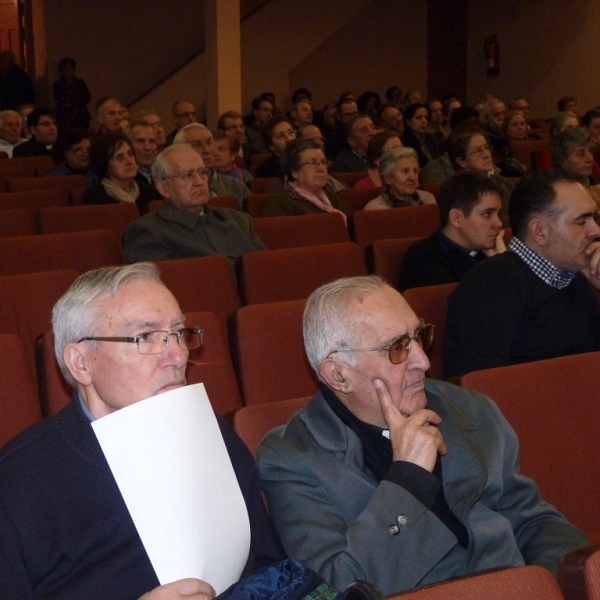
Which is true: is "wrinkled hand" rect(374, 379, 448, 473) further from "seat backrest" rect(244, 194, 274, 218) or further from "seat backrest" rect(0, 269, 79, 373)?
"seat backrest" rect(244, 194, 274, 218)

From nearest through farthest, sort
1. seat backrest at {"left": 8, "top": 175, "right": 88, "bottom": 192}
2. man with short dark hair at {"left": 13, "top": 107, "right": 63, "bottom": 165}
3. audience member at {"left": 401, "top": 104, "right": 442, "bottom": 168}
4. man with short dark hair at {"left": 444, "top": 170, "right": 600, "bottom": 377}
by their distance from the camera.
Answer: man with short dark hair at {"left": 444, "top": 170, "right": 600, "bottom": 377}
seat backrest at {"left": 8, "top": 175, "right": 88, "bottom": 192}
man with short dark hair at {"left": 13, "top": 107, "right": 63, "bottom": 165}
audience member at {"left": 401, "top": 104, "right": 442, "bottom": 168}

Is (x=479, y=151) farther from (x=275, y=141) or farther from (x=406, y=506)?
(x=406, y=506)

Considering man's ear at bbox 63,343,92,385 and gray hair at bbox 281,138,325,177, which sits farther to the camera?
gray hair at bbox 281,138,325,177

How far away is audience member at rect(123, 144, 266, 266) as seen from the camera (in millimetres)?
3877

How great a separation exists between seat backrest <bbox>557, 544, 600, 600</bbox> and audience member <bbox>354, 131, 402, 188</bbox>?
183 inches

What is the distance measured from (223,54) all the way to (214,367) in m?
7.73

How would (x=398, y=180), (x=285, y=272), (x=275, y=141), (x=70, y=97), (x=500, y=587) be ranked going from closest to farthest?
(x=500, y=587)
(x=285, y=272)
(x=398, y=180)
(x=275, y=141)
(x=70, y=97)

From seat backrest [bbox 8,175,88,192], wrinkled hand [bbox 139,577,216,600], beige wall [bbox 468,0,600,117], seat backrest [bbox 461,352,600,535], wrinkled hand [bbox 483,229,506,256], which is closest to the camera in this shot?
wrinkled hand [bbox 139,577,216,600]

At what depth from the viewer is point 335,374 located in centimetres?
185

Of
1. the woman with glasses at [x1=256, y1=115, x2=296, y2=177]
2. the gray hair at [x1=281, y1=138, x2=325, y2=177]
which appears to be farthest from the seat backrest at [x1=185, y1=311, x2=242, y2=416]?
the woman with glasses at [x1=256, y1=115, x2=296, y2=177]

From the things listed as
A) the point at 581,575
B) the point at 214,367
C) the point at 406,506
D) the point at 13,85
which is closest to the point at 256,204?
the point at 214,367

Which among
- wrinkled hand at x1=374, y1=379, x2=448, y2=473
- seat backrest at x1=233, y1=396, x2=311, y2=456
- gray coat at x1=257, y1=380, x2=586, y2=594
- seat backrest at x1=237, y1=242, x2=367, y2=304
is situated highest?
seat backrest at x1=237, y1=242, x2=367, y2=304

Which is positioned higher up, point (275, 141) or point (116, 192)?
point (275, 141)

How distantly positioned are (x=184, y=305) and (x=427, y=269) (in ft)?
2.90
